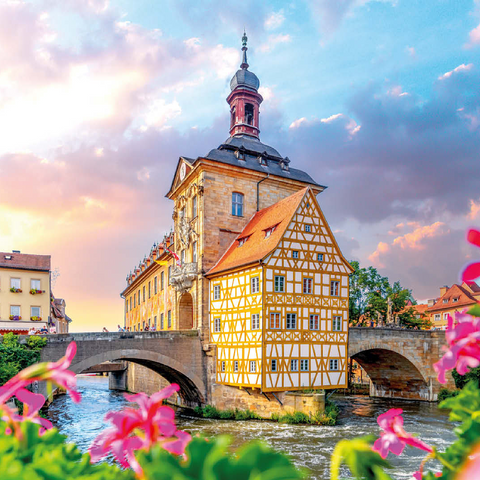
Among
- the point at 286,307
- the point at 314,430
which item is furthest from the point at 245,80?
the point at 314,430

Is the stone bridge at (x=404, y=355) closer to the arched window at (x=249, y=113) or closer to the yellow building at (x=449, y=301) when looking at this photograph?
the arched window at (x=249, y=113)

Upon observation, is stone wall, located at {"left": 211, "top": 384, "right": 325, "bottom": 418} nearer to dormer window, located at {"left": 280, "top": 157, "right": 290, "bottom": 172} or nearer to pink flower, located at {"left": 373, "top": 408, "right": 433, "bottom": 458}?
dormer window, located at {"left": 280, "top": 157, "right": 290, "bottom": 172}

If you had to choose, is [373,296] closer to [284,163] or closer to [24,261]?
[284,163]

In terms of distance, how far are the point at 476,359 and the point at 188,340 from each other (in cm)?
2381

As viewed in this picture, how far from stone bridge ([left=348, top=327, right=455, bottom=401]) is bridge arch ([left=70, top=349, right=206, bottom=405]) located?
9.60 m

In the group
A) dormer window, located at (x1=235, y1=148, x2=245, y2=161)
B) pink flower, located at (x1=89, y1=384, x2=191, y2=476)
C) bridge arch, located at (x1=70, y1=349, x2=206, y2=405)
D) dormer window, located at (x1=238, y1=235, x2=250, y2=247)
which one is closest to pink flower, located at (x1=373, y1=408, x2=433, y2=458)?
pink flower, located at (x1=89, y1=384, x2=191, y2=476)

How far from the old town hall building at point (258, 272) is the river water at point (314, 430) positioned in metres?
2.11

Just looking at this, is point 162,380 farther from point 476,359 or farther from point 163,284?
point 476,359

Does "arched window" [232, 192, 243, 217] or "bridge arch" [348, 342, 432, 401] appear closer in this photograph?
"arched window" [232, 192, 243, 217]

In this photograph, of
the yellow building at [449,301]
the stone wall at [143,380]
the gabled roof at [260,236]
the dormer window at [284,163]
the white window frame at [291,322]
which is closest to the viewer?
the white window frame at [291,322]

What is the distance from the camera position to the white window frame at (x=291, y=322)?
21719 mm

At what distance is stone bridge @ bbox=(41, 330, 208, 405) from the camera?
2192cm

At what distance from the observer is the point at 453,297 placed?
179ft

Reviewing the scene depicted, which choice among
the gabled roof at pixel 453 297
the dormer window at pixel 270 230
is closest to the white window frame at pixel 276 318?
the dormer window at pixel 270 230
